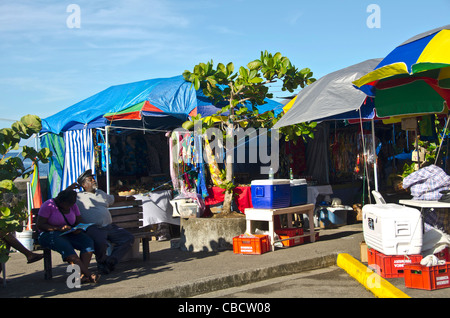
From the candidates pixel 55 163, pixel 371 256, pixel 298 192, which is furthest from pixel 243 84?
pixel 55 163

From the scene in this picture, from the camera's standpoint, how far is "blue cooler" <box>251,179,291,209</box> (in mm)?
8875

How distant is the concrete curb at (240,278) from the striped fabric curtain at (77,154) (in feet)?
19.9

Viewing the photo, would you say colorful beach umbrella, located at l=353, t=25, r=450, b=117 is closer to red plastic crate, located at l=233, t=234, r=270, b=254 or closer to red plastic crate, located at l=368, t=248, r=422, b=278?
red plastic crate, located at l=368, t=248, r=422, b=278

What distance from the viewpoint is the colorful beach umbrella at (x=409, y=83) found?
6.96m

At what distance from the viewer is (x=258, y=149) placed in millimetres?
14148

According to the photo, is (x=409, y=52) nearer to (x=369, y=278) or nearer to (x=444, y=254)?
(x=444, y=254)

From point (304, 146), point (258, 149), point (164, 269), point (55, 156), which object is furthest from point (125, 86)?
point (164, 269)

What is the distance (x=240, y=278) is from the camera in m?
7.15

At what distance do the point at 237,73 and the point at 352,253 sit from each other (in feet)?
14.5

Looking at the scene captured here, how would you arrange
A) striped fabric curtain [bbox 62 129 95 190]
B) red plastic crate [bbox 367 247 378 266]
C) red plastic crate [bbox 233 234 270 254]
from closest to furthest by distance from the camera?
red plastic crate [bbox 367 247 378 266] < red plastic crate [bbox 233 234 270 254] < striped fabric curtain [bbox 62 129 95 190]

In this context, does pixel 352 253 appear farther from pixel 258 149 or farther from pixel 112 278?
pixel 258 149

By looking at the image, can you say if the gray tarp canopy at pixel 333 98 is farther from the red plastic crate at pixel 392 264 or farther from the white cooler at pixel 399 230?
the red plastic crate at pixel 392 264

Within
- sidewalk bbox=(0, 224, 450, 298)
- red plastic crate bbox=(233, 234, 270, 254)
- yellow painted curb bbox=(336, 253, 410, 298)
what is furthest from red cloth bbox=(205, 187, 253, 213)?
yellow painted curb bbox=(336, 253, 410, 298)

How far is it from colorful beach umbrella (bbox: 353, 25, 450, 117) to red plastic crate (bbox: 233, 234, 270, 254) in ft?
9.35
